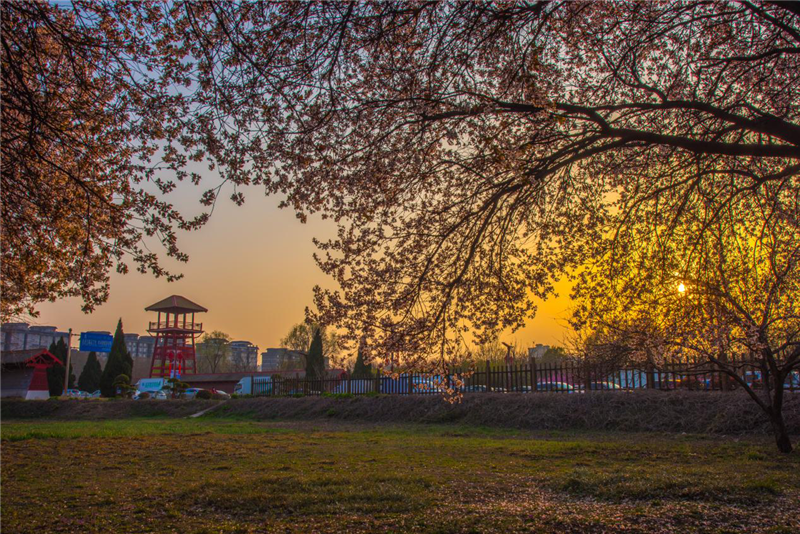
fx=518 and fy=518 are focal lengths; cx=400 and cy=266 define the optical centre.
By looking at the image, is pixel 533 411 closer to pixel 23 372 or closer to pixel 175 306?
pixel 23 372

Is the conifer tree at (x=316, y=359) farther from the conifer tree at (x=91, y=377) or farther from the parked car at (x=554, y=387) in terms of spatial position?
the conifer tree at (x=91, y=377)

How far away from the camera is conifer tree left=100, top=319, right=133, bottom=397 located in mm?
42906

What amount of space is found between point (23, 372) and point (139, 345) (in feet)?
426

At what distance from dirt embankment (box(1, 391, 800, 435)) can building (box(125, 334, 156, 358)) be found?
406 feet

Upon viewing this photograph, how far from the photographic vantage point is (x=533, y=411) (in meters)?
16.0

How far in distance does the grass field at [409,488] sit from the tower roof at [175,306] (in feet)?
118

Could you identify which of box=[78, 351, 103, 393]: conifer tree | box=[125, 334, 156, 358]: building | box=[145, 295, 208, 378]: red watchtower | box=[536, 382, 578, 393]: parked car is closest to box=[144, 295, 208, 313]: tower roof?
box=[145, 295, 208, 378]: red watchtower

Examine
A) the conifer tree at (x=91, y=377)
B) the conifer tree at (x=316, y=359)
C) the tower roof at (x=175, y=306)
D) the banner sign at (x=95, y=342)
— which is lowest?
the conifer tree at (x=91, y=377)

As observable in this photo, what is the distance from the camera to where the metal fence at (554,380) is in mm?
9637

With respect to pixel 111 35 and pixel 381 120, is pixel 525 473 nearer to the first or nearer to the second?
pixel 381 120

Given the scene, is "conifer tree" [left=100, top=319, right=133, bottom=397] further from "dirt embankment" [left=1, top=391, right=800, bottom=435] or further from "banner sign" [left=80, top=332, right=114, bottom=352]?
"dirt embankment" [left=1, top=391, right=800, bottom=435]

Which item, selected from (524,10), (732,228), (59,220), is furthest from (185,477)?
(732,228)

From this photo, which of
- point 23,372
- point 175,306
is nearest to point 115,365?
point 175,306

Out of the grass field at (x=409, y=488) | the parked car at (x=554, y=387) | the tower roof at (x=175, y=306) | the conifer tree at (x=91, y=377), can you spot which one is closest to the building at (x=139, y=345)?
the conifer tree at (x=91, y=377)
